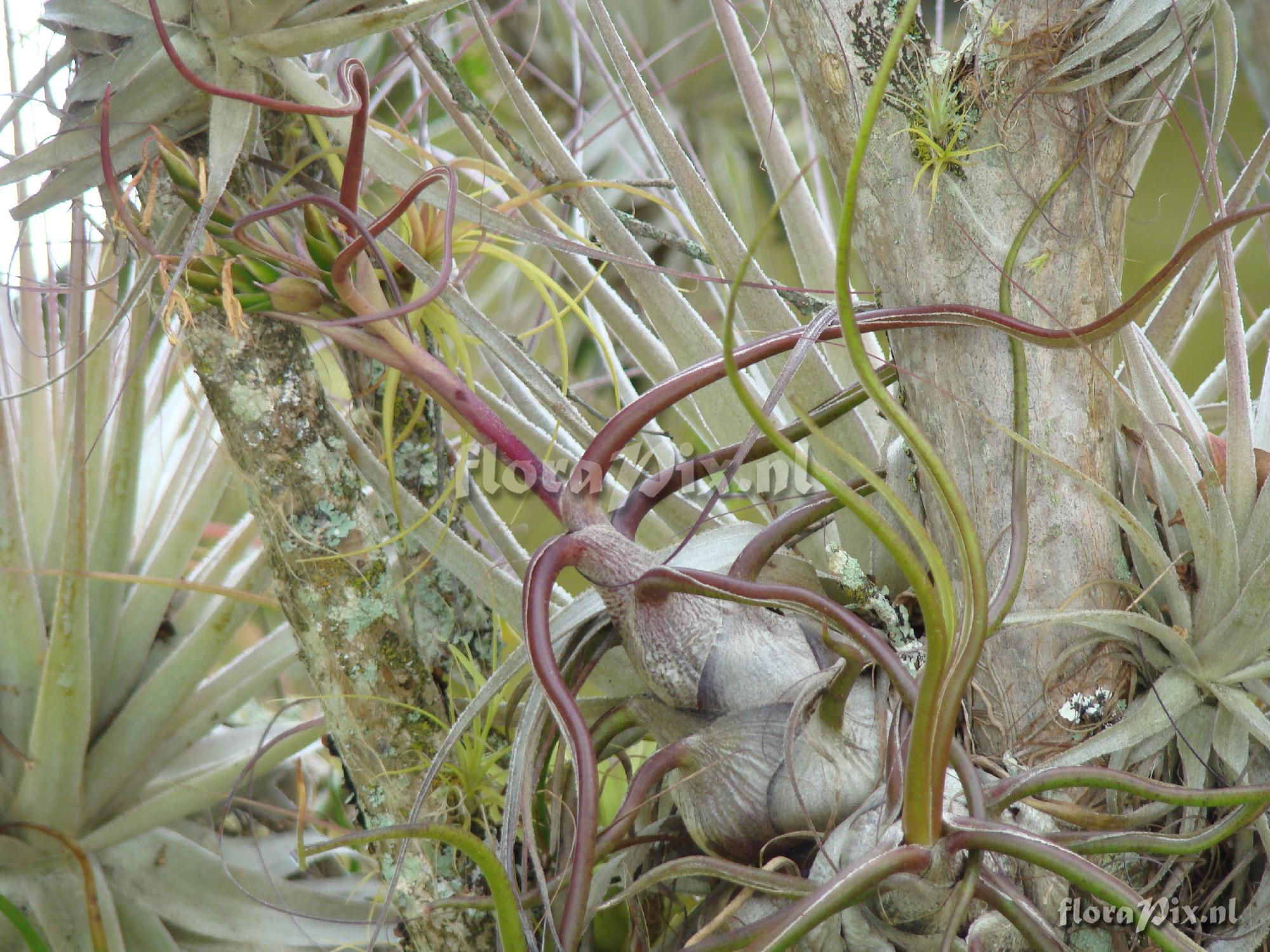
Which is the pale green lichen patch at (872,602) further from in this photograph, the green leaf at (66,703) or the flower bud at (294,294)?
the green leaf at (66,703)

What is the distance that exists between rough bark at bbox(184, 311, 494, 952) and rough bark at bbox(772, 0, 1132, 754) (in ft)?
0.83

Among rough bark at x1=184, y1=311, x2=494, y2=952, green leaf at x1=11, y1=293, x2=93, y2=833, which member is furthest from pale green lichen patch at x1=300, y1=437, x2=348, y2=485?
green leaf at x1=11, y1=293, x2=93, y2=833

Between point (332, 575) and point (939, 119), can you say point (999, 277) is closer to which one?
point (939, 119)

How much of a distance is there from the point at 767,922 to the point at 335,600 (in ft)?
0.77

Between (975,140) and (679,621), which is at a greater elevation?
(975,140)

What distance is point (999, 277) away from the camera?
40 centimetres

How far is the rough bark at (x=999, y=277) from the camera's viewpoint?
398 millimetres

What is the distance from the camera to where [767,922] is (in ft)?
1.09

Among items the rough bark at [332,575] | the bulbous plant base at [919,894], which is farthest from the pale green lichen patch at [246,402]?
the bulbous plant base at [919,894]

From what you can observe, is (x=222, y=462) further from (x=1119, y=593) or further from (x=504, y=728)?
(x=1119, y=593)

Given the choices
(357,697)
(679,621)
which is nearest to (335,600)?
(357,697)

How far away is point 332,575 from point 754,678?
0.20 metres

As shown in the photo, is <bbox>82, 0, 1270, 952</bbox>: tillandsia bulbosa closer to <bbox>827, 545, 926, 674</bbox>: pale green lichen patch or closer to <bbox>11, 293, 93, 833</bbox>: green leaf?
<bbox>827, 545, 926, 674</bbox>: pale green lichen patch

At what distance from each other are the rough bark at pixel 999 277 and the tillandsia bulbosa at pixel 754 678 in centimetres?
2
